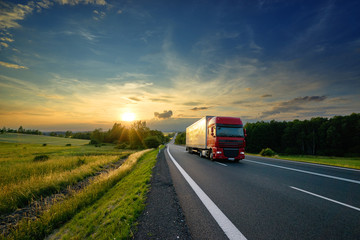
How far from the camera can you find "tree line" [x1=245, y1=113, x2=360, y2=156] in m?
49.0

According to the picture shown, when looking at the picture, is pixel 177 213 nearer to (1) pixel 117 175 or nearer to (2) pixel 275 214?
(2) pixel 275 214

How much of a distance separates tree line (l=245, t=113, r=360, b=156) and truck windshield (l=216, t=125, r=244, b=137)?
175 ft

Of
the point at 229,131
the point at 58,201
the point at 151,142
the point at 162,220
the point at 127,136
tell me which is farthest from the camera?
the point at 127,136

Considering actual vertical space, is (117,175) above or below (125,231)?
below

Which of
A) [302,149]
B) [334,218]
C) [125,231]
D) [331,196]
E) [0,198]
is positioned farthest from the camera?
[302,149]

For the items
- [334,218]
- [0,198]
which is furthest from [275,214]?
[0,198]

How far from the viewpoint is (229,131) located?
13.9m

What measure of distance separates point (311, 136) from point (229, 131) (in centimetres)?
5762

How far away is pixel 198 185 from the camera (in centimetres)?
650

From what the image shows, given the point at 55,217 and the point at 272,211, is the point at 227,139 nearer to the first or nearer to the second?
the point at 272,211

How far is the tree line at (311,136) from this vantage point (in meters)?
49.0

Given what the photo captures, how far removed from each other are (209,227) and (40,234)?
5550 mm

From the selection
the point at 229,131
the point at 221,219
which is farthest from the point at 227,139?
the point at 221,219

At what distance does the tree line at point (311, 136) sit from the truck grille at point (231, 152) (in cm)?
5390
